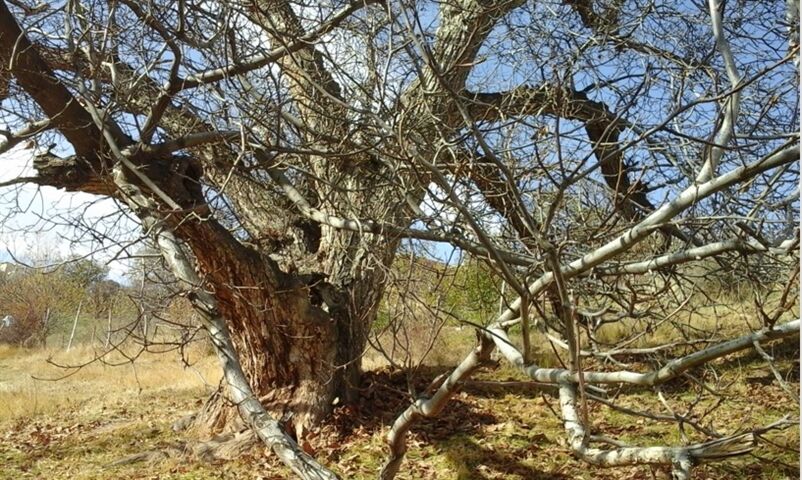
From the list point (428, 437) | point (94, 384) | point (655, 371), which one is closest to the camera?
point (655, 371)

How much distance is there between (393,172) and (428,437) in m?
3.38

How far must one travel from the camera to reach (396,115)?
3344 millimetres

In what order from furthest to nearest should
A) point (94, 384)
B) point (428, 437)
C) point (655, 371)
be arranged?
1. point (94, 384)
2. point (428, 437)
3. point (655, 371)

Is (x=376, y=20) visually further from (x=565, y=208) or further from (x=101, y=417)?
(x=101, y=417)

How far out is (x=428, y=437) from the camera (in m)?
6.31

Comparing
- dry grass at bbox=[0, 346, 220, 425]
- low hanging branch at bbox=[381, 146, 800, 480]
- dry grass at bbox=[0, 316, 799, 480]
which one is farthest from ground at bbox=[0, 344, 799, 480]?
low hanging branch at bbox=[381, 146, 800, 480]

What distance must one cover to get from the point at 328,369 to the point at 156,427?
2.44 meters

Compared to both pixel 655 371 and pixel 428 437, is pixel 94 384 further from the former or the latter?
pixel 655 371

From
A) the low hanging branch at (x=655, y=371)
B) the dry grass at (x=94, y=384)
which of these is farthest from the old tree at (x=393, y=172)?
the dry grass at (x=94, y=384)

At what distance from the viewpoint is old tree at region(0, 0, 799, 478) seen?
119 inches

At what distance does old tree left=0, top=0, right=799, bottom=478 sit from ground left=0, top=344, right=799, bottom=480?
1.71ft

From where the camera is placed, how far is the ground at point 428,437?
5.43 meters

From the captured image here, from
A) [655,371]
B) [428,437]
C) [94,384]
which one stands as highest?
[94,384]

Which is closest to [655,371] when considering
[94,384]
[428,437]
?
[428,437]
